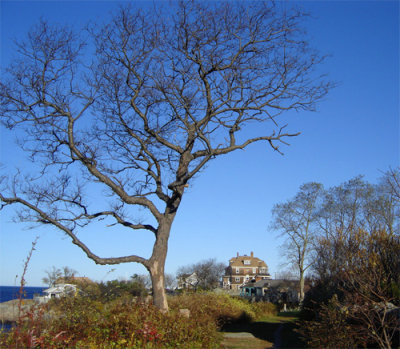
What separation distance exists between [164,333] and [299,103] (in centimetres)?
729

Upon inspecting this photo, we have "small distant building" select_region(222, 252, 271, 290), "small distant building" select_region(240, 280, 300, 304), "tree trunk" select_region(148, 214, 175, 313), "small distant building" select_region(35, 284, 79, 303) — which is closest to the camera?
"small distant building" select_region(35, 284, 79, 303)

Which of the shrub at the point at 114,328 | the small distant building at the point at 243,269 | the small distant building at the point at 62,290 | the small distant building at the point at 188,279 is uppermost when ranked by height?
the small distant building at the point at 243,269

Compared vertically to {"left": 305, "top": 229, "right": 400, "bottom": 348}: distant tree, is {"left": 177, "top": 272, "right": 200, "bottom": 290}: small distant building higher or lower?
higher

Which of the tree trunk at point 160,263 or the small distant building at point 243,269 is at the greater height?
the small distant building at point 243,269

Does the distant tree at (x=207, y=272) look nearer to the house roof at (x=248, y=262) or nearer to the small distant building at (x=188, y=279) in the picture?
the small distant building at (x=188, y=279)

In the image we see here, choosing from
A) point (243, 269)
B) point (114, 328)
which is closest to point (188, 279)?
point (114, 328)

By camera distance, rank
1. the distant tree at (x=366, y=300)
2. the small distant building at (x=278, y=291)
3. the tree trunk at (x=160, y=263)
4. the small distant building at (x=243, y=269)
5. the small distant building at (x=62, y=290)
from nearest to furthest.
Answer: the distant tree at (x=366, y=300) → the small distant building at (x=62, y=290) → the tree trunk at (x=160, y=263) → the small distant building at (x=278, y=291) → the small distant building at (x=243, y=269)

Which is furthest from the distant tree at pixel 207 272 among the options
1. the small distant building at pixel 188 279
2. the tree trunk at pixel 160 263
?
the tree trunk at pixel 160 263

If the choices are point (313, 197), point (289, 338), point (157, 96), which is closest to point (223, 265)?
point (313, 197)

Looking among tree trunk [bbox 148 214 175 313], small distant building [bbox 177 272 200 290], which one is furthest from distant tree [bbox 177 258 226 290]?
tree trunk [bbox 148 214 175 313]

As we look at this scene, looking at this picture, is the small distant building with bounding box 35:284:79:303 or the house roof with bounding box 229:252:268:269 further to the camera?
the house roof with bounding box 229:252:268:269

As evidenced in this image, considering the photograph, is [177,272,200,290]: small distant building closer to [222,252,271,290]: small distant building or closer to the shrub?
the shrub

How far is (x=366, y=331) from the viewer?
7500mm

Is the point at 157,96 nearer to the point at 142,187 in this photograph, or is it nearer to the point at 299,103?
the point at 142,187
